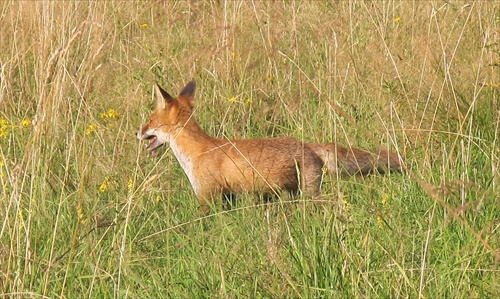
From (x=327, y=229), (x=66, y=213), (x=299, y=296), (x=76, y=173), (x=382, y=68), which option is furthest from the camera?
(x=382, y=68)

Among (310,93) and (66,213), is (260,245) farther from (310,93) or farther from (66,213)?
(310,93)

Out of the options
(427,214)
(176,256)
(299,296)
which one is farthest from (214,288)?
(427,214)

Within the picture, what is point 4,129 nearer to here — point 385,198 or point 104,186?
point 104,186

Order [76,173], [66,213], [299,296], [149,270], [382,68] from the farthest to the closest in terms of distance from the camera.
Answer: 1. [382,68]
2. [76,173]
3. [66,213]
4. [149,270]
5. [299,296]

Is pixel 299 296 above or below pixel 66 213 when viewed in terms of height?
above

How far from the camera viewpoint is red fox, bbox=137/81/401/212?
17.5 feet

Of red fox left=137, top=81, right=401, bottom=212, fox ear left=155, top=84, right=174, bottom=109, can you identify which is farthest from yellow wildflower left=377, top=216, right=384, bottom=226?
fox ear left=155, top=84, right=174, bottom=109

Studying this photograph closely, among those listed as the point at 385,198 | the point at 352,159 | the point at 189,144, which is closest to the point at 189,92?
the point at 189,144

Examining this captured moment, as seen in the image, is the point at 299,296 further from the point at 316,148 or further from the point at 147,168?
the point at 147,168

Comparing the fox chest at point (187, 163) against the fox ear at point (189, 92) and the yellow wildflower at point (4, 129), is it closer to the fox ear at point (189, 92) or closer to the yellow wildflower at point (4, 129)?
the fox ear at point (189, 92)

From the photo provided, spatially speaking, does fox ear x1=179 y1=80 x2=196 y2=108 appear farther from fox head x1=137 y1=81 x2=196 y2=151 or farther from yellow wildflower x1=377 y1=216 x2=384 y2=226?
yellow wildflower x1=377 y1=216 x2=384 y2=226

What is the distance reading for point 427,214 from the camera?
170 inches

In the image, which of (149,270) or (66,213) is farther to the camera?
(66,213)

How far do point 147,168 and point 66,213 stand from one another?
4.11ft
